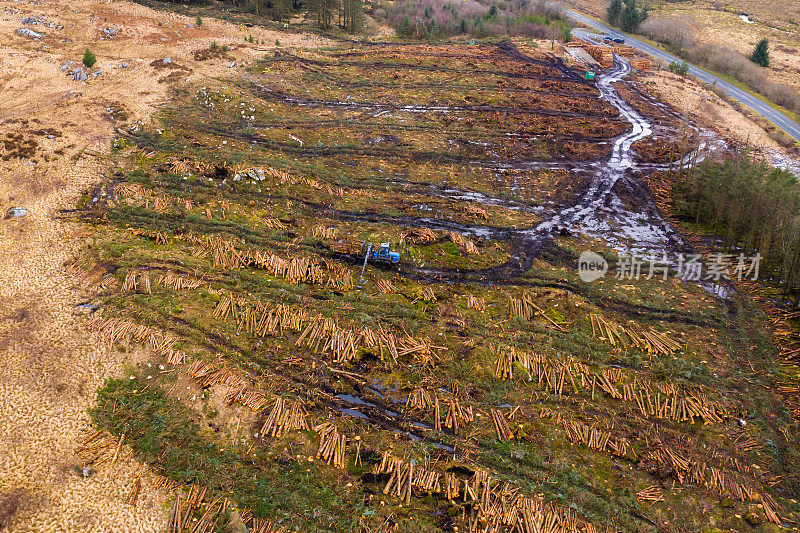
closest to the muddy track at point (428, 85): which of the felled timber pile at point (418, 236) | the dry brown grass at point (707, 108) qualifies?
the dry brown grass at point (707, 108)

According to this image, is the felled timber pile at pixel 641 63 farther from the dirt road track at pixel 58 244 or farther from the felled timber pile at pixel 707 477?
the felled timber pile at pixel 707 477

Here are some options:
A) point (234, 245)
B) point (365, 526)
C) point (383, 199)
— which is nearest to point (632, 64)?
point (383, 199)

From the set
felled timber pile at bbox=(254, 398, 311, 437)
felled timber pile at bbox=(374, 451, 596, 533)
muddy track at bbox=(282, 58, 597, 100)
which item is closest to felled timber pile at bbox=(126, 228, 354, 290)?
felled timber pile at bbox=(254, 398, 311, 437)

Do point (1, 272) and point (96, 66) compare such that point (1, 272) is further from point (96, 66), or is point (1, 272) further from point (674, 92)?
point (674, 92)

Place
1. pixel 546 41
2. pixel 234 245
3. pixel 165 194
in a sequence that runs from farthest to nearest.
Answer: pixel 546 41, pixel 165 194, pixel 234 245

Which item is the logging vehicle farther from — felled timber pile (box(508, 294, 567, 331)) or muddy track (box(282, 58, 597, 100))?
muddy track (box(282, 58, 597, 100))
